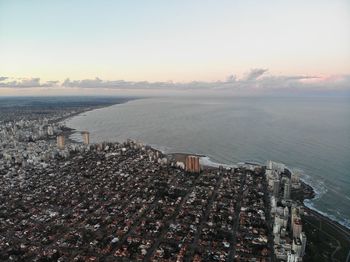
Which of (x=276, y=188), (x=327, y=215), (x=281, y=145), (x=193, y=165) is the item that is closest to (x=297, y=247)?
(x=327, y=215)

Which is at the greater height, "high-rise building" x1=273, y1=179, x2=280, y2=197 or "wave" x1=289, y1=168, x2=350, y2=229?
"high-rise building" x1=273, y1=179, x2=280, y2=197

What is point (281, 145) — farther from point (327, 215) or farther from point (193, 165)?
point (327, 215)

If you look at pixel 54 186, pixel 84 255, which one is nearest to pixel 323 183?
pixel 84 255

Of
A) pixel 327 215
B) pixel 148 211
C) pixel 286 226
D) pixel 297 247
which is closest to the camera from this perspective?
pixel 297 247

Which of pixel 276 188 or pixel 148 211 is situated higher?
pixel 276 188

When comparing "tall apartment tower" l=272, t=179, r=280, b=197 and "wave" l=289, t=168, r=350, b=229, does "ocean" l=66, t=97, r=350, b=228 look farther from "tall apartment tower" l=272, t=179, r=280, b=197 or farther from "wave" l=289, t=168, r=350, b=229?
"tall apartment tower" l=272, t=179, r=280, b=197

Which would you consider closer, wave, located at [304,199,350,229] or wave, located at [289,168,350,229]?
wave, located at [304,199,350,229]

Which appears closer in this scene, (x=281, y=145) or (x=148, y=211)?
(x=148, y=211)

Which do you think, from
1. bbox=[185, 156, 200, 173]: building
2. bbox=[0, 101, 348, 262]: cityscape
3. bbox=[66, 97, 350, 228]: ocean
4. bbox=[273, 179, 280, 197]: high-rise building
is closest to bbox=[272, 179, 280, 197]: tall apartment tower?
bbox=[273, 179, 280, 197]: high-rise building

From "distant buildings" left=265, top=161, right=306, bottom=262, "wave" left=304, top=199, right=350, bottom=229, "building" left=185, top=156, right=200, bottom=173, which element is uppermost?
"building" left=185, top=156, right=200, bottom=173

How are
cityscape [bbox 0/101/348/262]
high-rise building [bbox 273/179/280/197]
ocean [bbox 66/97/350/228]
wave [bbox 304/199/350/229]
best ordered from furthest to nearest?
1. ocean [bbox 66/97/350/228]
2. high-rise building [bbox 273/179/280/197]
3. wave [bbox 304/199/350/229]
4. cityscape [bbox 0/101/348/262]

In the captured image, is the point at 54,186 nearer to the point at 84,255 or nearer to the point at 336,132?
the point at 84,255
